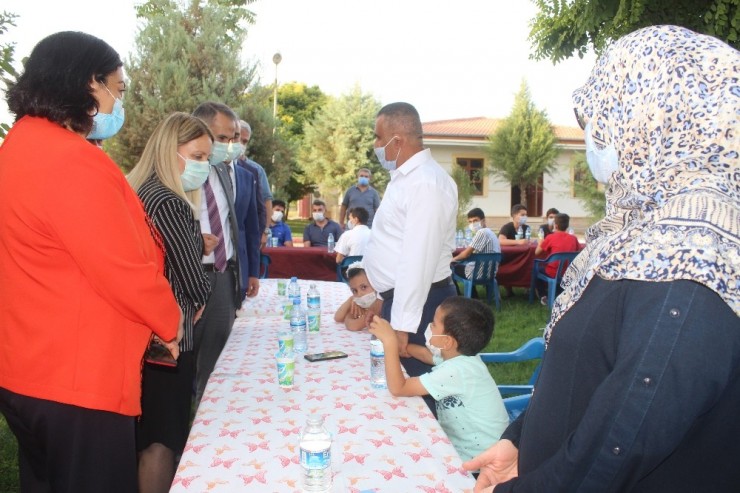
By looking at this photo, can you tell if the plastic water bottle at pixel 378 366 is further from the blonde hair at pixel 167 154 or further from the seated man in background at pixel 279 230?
the seated man in background at pixel 279 230

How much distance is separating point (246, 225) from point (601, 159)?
3.10m

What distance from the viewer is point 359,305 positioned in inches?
132

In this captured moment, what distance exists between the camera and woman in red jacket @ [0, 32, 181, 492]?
1576mm

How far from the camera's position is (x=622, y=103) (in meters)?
1.11

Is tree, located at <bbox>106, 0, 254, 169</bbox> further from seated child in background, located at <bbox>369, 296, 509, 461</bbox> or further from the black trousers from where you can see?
the black trousers

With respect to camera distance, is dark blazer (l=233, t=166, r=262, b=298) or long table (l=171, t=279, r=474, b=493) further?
dark blazer (l=233, t=166, r=262, b=298)

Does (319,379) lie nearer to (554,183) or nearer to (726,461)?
(726,461)

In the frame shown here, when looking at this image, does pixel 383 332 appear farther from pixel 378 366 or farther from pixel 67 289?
pixel 67 289

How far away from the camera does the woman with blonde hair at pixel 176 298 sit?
2.21 metres

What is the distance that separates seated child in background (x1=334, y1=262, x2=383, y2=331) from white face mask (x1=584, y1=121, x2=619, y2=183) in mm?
1985

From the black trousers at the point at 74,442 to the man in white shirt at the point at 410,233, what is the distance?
137 cm

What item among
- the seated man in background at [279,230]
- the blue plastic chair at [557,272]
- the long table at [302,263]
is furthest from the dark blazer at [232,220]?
the seated man in background at [279,230]

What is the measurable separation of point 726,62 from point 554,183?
24428mm

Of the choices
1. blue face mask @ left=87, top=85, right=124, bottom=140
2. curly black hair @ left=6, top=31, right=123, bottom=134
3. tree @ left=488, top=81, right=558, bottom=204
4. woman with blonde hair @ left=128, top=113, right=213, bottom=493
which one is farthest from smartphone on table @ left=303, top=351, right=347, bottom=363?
tree @ left=488, top=81, right=558, bottom=204
